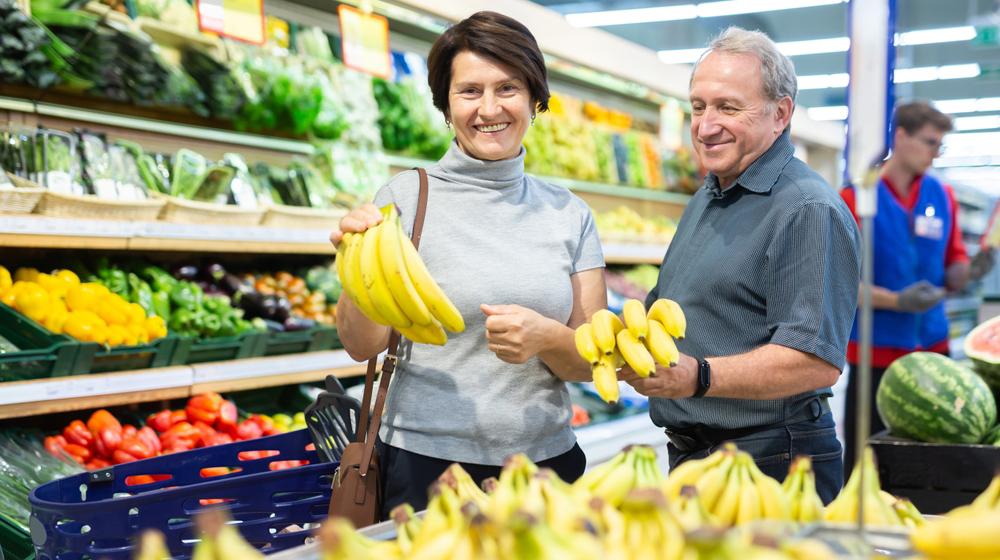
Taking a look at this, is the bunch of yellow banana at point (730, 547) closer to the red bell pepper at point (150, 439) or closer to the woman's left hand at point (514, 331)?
the woman's left hand at point (514, 331)

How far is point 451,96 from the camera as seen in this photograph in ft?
6.93

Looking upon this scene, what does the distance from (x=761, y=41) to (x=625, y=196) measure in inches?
184

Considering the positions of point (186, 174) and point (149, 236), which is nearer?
point (149, 236)

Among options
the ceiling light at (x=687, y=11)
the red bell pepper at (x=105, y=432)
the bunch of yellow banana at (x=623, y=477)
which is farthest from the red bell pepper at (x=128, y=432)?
the ceiling light at (x=687, y=11)

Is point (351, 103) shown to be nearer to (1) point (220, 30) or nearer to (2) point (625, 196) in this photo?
(1) point (220, 30)

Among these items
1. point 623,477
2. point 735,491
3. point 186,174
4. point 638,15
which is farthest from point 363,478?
point 638,15

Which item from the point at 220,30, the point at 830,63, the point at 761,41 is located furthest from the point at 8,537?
the point at 830,63

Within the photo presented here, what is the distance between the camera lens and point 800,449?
203 centimetres

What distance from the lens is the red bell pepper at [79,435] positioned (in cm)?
305

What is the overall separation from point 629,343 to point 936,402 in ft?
4.43

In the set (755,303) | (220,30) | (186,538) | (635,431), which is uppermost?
(220,30)

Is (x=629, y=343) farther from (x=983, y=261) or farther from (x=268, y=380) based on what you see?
(x=983, y=261)

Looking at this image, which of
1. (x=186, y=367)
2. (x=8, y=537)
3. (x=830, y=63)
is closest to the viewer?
(x=8, y=537)

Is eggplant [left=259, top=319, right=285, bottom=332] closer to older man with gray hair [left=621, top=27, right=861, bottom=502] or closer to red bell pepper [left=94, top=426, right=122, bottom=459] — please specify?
red bell pepper [left=94, top=426, right=122, bottom=459]
